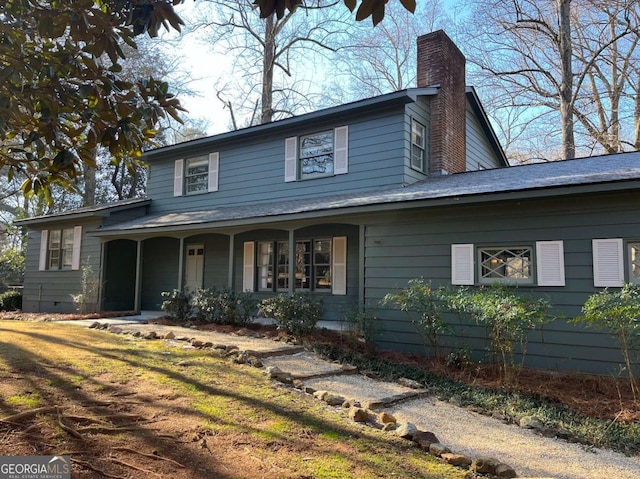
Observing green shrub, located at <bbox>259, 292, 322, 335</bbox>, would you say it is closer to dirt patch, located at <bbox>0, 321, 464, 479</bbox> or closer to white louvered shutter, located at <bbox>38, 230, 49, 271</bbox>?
dirt patch, located at <bbox>0, 321, 464, 479</bbox>

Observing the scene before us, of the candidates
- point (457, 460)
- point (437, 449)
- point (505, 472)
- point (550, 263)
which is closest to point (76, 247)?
point (550, 263)

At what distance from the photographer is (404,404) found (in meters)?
Answer: 5.55

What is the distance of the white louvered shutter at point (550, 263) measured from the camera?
7.14 m

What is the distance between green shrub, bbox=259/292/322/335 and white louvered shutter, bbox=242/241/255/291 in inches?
157

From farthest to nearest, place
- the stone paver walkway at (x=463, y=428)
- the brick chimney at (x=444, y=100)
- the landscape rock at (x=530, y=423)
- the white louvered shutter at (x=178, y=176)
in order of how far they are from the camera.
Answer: the white louvered shutter at (x=178, y=176) → the brick chimney at (x=444, y=100) → the landscape rock at (x=530, y=423) → the stone paver walkway at (x=463, y=428)

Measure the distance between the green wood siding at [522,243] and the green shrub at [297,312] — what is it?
45.7 inches

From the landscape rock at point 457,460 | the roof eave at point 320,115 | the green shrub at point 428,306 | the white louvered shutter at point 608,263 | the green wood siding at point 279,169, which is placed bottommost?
the landscape rock at point 457,460

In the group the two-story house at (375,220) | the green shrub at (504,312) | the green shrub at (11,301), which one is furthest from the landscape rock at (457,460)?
→ the green shrub at (11,301)

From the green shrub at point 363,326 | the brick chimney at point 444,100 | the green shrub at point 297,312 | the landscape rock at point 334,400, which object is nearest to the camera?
the landscape rock at point 334,400

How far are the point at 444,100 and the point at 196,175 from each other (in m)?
7.64

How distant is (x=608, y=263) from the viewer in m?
6.76

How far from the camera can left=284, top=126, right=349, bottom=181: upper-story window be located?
451 inches

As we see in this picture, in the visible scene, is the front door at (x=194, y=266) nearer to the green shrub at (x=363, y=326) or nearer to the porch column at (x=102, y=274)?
the porch column at (x=102, y=274)

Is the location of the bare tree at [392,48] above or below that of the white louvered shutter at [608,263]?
above
